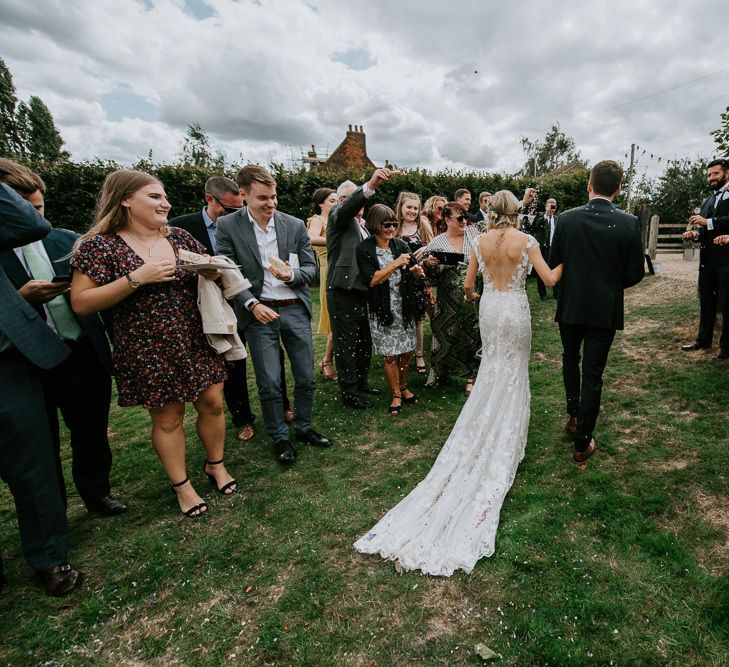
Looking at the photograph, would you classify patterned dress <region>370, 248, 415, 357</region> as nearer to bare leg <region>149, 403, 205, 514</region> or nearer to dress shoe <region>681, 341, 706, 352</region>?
bare leg <region>149, 403, 205, 514</region>

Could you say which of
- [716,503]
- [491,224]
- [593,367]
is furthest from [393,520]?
[491,224]

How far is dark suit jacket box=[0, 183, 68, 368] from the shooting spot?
78.5 inches

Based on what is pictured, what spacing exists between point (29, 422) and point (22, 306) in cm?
66

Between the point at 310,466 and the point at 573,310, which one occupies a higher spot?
the point at 573,310

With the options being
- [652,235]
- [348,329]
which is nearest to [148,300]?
[348,329]

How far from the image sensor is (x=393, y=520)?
2.74 m

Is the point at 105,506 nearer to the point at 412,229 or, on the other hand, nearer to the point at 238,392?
the point at 238,392

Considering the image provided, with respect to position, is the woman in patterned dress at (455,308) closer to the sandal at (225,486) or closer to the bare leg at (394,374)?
the bare leg at (394,374)

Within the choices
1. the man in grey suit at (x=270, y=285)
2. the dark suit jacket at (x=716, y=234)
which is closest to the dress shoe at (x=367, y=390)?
the man in grey suit at (x=270, y=285)

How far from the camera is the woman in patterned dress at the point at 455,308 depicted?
482 centimetres

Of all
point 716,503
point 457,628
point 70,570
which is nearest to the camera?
point 457,628

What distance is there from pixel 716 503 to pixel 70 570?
4.27 meters

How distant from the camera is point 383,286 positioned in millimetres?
4523

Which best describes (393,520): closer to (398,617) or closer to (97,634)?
Answer: (398,617)
